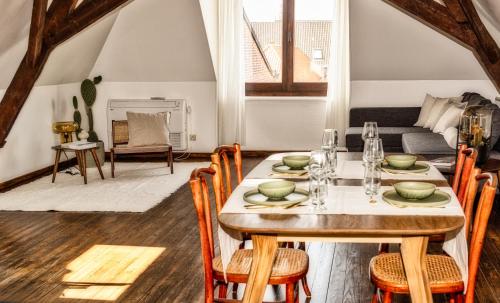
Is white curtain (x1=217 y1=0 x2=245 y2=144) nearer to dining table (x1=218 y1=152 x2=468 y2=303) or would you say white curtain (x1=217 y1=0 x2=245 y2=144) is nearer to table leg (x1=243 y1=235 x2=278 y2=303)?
dining table (x1=218 y1=152 x2=468 y2=303)

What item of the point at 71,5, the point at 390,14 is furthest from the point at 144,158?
the point at 390,14

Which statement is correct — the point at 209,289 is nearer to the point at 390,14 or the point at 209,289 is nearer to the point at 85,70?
the point at 390,14

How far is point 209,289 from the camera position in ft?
7.74

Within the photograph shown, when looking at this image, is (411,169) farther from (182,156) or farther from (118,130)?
(182,156)

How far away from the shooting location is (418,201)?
7.45 feet

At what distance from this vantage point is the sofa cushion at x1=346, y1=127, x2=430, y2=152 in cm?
626

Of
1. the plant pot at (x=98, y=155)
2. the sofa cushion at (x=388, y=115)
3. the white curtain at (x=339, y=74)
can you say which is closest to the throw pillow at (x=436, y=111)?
the sofa cushion at (x=388, y=115)

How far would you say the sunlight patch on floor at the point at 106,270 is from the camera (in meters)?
3.14

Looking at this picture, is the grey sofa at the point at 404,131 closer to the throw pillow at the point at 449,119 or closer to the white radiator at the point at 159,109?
the throw pillow at the point at 449,119

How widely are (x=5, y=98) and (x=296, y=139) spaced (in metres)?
3.61

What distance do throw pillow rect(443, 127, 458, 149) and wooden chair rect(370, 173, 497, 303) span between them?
2.89 metres

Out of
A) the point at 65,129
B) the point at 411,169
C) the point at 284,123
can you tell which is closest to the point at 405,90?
the point at 284,123

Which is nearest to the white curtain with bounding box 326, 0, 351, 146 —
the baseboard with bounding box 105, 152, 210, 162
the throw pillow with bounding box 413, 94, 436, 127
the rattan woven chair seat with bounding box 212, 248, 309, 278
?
the throw pillow with bounding box 413, 94, 436, 127

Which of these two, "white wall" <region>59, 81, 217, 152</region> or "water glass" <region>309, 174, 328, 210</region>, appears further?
"white wall" <region>59, 81, 217, 152</region>
